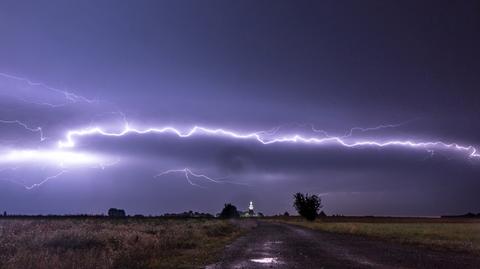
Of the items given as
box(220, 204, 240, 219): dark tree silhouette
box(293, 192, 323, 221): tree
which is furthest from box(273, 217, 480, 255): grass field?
box(220, 204, 240, 219): dark tree silhouette

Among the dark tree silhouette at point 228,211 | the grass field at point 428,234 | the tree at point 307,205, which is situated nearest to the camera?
the grass field at point 428,234

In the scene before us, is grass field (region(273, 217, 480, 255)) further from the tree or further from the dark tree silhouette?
the dark tree silhouette

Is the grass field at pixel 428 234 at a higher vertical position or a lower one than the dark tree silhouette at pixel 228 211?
lower

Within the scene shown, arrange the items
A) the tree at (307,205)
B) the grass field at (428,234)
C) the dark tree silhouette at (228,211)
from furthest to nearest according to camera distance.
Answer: the dark tree silhouette at (228,211) → the tree at (307,205) → the grass field at (428,234)

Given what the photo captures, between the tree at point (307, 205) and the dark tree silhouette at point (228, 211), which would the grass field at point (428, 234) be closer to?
the tree at point (307, 205)

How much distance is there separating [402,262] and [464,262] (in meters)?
2.33

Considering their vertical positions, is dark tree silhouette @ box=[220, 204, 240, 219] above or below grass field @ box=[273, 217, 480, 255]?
above

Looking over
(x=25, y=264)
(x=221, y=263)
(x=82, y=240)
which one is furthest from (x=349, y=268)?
(x=82, y=240)

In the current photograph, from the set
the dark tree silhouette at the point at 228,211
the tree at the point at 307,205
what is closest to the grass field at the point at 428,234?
the tree at the point at 307,205

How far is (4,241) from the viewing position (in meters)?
20.8

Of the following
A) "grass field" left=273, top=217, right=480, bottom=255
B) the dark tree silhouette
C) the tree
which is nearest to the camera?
"grass field" left=273, top=217, right=480, bottom=255

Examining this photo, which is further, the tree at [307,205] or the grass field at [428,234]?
the tree at [307,205]

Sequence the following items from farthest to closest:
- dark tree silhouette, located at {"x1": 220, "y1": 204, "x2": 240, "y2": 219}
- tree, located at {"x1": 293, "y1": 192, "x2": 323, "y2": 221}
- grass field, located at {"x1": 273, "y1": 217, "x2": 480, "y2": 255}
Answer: dark tree silhouette, located at {"x1": 220, "y1": 204, "x2": 240, "y2": 219}, tree, located at {"x1": 293, "y1": 192, "x2": 323, "y2": 221}, grass field, located at {"x1": 273, "y1": 217, "x2": 480, "y2": 255}

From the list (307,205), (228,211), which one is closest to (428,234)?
(307,205)
